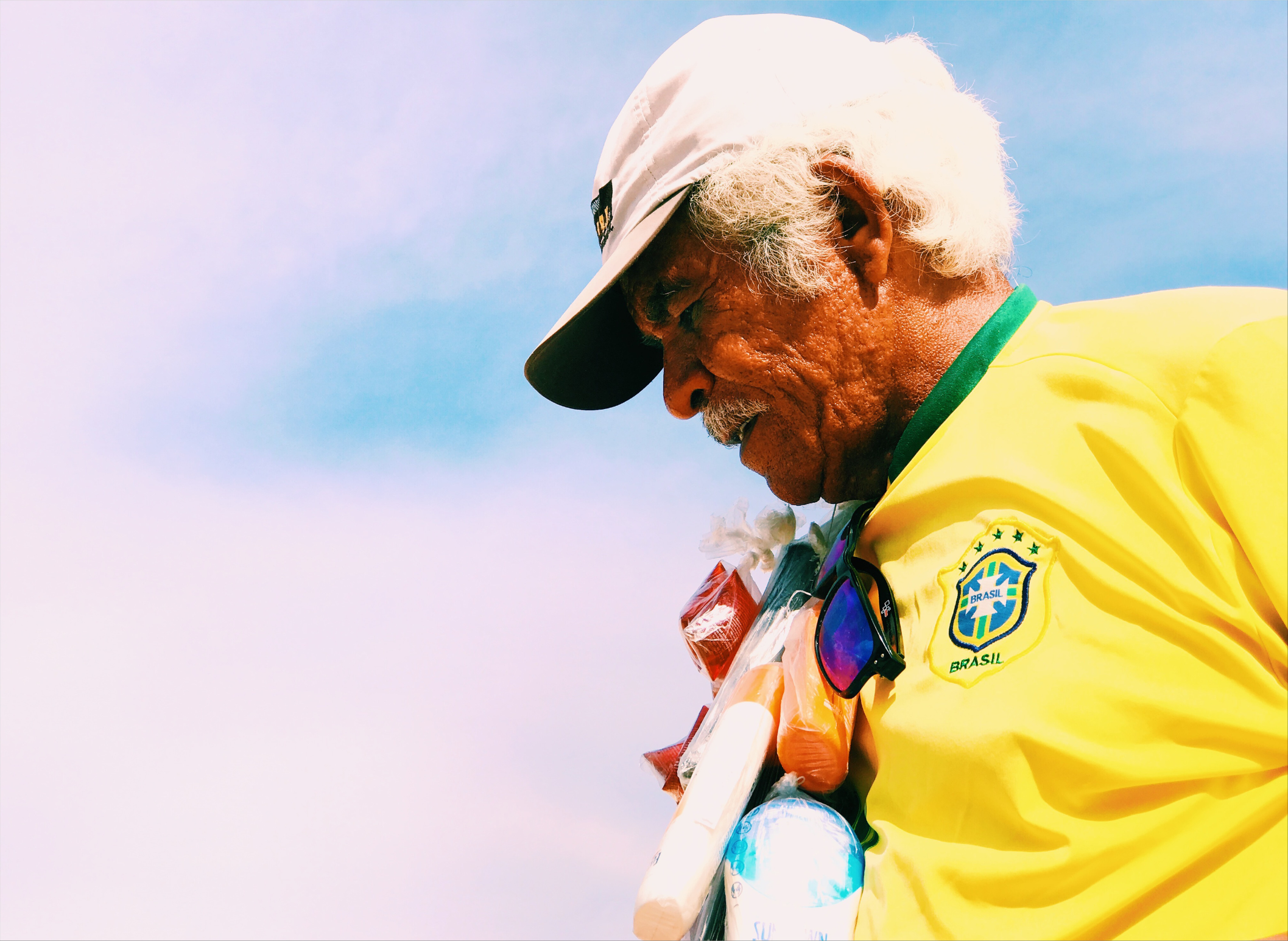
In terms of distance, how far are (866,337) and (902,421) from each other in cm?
19

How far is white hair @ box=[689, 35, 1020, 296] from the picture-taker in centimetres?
201

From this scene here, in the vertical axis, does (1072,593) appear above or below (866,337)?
below

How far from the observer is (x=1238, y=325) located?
140cm

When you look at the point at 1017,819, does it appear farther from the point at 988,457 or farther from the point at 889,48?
the point at 889,48

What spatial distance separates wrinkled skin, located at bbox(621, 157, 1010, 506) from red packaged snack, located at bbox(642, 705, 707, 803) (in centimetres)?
68

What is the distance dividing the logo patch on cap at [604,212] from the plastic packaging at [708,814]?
108 centimetres

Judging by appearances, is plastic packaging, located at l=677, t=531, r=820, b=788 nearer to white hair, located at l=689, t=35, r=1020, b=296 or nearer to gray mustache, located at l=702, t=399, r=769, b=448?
gray mustache, located at l=702, t=399, r=769, b=448

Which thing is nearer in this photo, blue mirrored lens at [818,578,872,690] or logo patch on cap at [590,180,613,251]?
blue mirrored lens at [818,578,872,690]

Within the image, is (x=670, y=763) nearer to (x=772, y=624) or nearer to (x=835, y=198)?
(x=772, y=624)

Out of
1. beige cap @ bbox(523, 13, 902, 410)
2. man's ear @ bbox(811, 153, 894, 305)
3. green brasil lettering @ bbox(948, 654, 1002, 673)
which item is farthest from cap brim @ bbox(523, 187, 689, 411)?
green brasil lettering @ bbox(948, 654, 1002, 673)

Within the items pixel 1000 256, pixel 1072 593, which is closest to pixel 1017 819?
pixel 1072 593

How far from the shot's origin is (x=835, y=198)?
206 cm

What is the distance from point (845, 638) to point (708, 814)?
0.39 meters

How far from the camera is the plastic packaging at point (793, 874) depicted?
1.56 m
